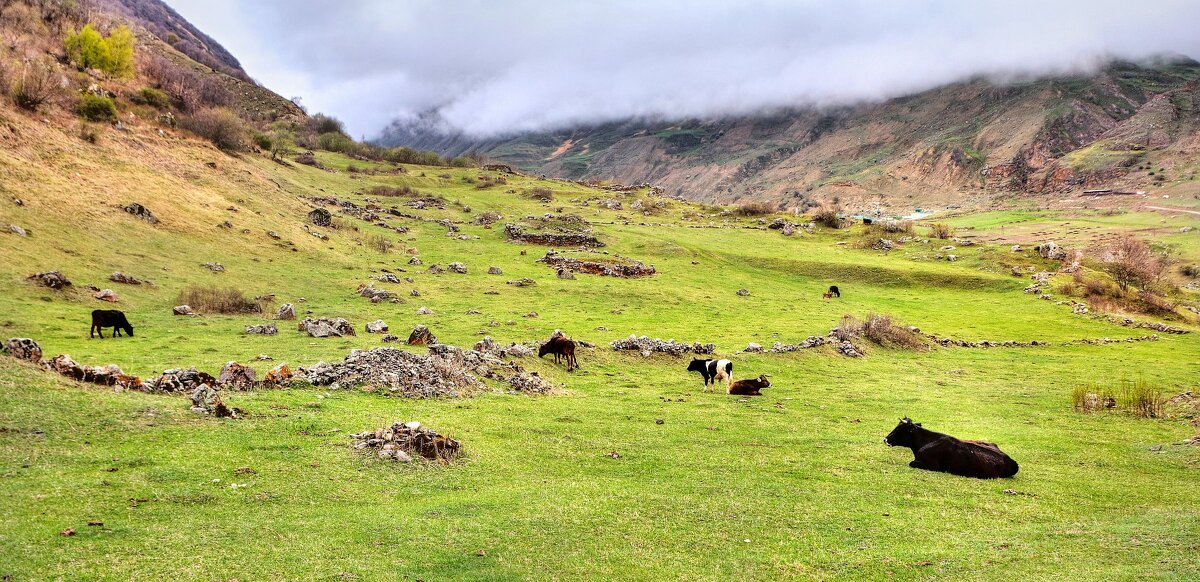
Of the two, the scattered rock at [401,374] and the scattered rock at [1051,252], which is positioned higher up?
the scattered rock at [1051,252]

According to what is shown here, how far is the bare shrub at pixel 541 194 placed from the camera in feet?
321

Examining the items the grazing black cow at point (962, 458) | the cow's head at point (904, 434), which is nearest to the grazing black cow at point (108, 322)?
the cow's head at point (904, 434)

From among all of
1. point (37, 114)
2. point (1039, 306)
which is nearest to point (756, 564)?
point (1039, 306)

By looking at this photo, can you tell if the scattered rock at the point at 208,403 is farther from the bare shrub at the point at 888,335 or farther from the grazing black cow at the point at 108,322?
the bare shrub at the point at 888,335

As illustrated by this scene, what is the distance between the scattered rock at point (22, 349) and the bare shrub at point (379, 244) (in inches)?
1581

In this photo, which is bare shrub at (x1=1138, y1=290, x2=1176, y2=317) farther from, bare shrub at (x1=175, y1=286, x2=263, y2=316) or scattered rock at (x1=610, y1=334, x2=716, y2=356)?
bare shrub at (x1=175, y1=286, x2=263, y2=316)

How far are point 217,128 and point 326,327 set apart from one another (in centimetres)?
5173

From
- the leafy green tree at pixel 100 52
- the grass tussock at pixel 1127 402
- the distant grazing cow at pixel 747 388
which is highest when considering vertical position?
the leafy green tree at pixel 100 52

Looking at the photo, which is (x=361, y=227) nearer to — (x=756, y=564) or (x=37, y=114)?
(x=37, y=114)

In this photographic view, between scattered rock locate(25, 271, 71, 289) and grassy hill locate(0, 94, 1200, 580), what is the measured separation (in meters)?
0.80

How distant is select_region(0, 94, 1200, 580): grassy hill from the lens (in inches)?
368

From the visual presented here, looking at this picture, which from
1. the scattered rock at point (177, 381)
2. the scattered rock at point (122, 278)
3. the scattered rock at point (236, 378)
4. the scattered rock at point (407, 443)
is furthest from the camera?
the scattered rock at point (122, 278)

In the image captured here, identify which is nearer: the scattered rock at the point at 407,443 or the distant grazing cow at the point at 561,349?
the scattered rock at the point at 407,443

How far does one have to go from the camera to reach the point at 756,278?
61250 mm
